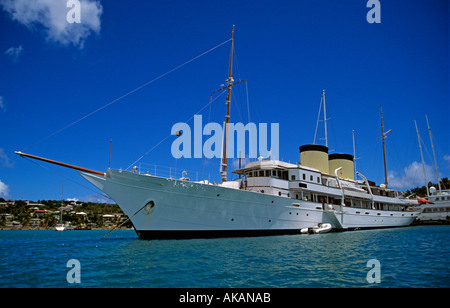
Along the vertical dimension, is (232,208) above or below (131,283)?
above

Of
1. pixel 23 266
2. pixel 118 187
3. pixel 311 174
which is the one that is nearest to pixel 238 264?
pixel 23 266

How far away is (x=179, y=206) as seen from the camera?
60.2 ft

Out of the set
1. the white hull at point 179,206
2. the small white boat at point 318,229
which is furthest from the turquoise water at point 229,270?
the small white boat at point 318,229

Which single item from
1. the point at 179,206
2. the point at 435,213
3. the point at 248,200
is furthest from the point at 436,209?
the point at 179,206

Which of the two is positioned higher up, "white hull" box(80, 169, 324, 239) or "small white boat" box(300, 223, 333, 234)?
"white hull" box(80, 169, 324, 239)

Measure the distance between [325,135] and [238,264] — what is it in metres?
29.6

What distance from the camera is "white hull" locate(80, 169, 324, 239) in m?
17.8

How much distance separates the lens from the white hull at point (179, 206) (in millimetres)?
17750

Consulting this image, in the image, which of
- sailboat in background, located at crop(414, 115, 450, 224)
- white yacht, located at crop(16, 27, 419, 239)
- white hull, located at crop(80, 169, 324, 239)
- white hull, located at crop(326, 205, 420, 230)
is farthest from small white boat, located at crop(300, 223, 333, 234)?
sailboat in background, located at crop(414, 115, 450, 224)

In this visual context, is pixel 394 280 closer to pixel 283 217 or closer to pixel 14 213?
pixel 283 217

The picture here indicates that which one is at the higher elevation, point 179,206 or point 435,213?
point 179,206

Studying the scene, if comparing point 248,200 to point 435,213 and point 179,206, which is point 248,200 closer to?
point 179,206

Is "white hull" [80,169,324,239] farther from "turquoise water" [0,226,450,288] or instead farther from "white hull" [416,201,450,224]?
"white hull" [416,201,450,224]

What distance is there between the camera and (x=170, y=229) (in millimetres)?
18297
